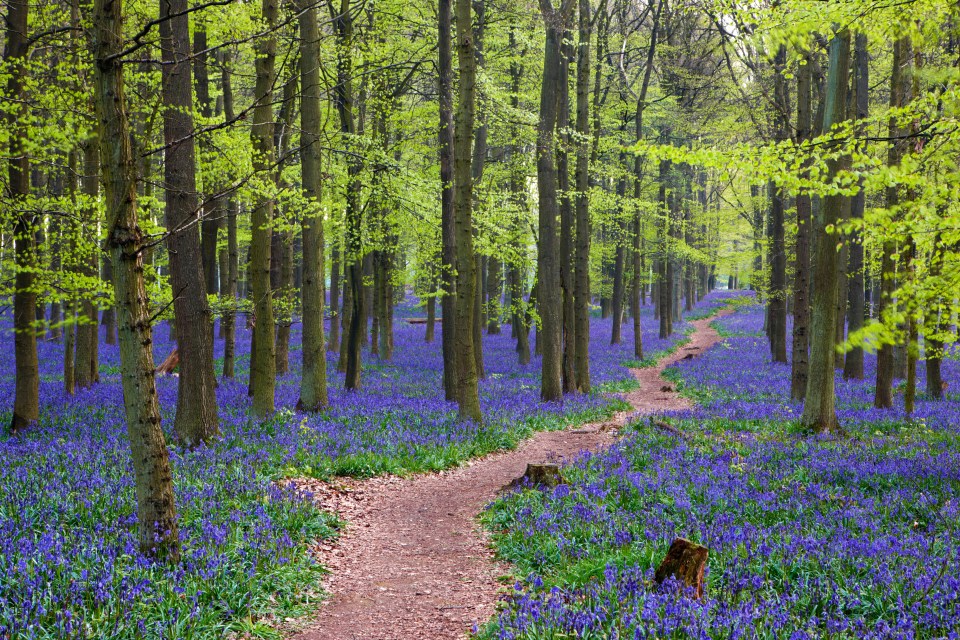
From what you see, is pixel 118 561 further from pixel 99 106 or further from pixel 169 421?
pixel 169 421

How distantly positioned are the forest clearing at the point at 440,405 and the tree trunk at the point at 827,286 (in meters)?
0.06

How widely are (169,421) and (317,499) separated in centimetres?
558

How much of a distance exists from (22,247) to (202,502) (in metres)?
7.78

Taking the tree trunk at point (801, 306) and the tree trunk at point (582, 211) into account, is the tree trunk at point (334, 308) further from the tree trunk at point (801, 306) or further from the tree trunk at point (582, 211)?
the tree trunk at point (801, 306)

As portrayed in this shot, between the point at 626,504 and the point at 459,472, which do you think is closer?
the point at 626,504

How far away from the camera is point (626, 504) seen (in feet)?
25.3

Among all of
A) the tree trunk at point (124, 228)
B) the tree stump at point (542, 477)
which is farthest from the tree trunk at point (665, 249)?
the tree trunk at point (124, 228)

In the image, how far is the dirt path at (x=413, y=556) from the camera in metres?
5.41

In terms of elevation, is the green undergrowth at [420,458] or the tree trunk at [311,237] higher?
the tree trunk at [311,237]

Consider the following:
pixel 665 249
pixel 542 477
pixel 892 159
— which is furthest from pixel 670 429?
pixel 665 249

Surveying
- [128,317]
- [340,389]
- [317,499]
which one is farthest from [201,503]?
[340,389]

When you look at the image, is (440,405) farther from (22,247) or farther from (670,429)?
(22,247)

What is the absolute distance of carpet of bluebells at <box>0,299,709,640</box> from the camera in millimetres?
4664

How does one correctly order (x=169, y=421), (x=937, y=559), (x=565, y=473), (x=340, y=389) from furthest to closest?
(x=340, y=389), (x=169, y=421), (x=565, y=473), (x=937, y=559)
